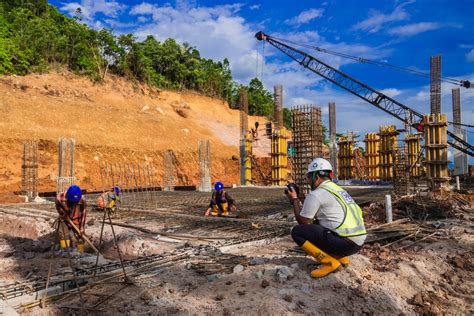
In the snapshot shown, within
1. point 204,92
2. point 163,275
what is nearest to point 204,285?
point 163,275

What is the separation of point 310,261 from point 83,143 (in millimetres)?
21817

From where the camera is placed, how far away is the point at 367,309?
3152 millimetres

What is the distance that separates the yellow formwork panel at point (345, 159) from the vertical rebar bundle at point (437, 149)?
35.9 ft

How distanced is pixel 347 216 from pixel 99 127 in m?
26.0

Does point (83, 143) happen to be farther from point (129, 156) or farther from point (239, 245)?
point (239, 245)

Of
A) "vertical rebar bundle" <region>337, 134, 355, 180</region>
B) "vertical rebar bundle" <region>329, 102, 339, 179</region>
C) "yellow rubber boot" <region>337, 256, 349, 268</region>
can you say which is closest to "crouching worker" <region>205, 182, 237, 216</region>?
"yellow rubber boot" <region>337, 256, 349, 268</region>

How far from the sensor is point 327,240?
11.1ft

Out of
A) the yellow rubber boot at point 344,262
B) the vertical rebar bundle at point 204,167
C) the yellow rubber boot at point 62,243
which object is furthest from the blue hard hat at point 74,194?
the vertical rebar bundle at point 204,167

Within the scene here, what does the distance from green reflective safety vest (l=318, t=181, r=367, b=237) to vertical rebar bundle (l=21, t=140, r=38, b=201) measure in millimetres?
14891

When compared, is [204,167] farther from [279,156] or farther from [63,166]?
[63,166]

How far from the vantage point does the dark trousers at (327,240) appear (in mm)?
3387

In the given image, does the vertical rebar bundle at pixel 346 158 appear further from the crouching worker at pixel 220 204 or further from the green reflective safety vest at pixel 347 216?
the green reflective safety vest at pixel 347 216

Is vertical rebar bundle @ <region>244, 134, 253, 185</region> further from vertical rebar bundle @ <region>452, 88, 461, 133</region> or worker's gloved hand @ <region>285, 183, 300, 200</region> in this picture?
worker's gloved hand @ <region>285, 183, 300, 200</region>

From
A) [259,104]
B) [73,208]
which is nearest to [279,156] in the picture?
[73,208]
